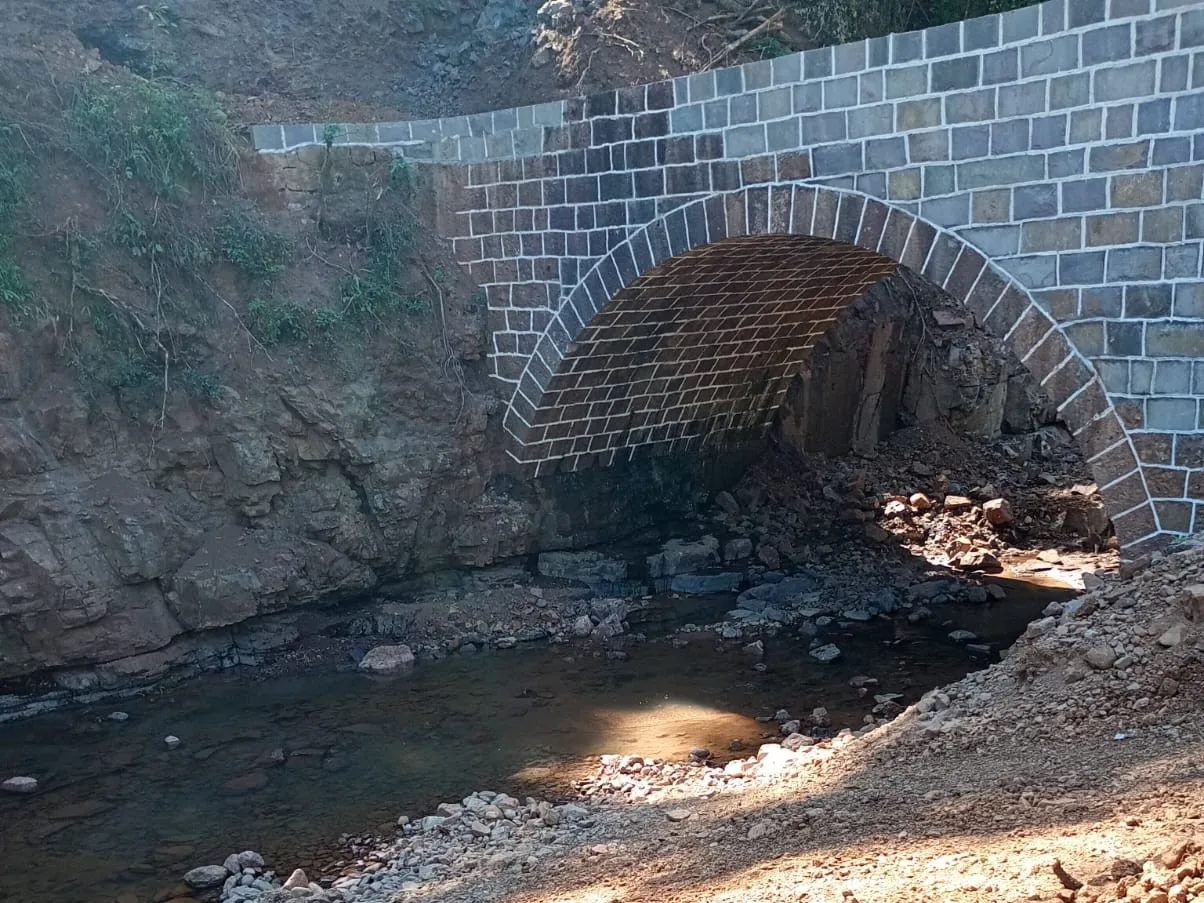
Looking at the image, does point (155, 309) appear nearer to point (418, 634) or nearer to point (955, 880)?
point (418, 634)

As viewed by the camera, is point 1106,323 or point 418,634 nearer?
point 1106,323

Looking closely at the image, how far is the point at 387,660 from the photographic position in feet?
31.8

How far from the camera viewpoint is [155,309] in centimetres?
972

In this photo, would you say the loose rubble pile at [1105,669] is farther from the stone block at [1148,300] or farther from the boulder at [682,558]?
the boulder at [682,558]

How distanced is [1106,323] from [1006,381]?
28.2 ft

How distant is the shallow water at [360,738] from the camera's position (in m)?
6.77

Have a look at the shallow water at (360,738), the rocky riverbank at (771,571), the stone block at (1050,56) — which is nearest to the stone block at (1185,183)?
the stone block at (1050,56)

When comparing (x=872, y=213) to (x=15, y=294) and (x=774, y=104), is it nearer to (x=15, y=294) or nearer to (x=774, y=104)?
(x=774, y=104)

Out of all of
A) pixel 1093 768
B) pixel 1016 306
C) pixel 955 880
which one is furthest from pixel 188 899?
pixel 1016 306

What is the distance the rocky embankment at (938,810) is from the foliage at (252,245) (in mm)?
5548

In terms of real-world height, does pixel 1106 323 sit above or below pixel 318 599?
above

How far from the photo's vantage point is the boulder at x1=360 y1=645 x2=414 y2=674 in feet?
31.7

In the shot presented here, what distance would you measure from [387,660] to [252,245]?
156 inches

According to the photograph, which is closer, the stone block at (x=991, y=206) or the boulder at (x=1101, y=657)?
the boulder at (x=1101, y=657)
